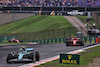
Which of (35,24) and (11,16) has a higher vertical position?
(11,16)

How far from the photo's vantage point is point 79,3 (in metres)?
60.1

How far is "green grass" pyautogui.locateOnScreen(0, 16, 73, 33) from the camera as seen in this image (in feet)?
176

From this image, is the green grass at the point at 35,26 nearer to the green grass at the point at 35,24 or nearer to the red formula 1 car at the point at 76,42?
the green grass at the point at 35,24

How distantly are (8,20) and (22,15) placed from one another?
4101mm

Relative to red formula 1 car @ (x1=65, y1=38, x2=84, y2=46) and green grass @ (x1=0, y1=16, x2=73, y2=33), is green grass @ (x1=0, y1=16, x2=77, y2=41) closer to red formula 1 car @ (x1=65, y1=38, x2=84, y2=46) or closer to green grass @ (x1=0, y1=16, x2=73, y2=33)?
green grass @ (x1=0, y1=16, x2=73, y2=33)

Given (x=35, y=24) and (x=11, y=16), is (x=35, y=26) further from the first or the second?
(x=11, y=16)

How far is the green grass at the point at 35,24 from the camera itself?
176 feet

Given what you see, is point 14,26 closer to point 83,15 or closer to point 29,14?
point 29,14

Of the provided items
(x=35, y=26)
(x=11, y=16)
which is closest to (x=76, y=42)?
(x=35, y=26)

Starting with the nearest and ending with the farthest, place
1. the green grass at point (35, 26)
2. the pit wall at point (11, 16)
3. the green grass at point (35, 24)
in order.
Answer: the green grass at point (35, 26)
the green grass at point (35, 24)
the pit wall at point (11, 16)

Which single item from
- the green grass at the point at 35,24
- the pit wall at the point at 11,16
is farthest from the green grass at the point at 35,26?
the pit wall at the point at 11,16

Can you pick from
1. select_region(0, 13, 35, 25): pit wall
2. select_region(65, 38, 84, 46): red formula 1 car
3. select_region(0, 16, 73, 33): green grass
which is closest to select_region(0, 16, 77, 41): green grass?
select_region(0, 16, 73, 33): green grass

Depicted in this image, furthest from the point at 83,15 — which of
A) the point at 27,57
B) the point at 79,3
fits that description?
the point at 27,57

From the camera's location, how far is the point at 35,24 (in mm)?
58938
